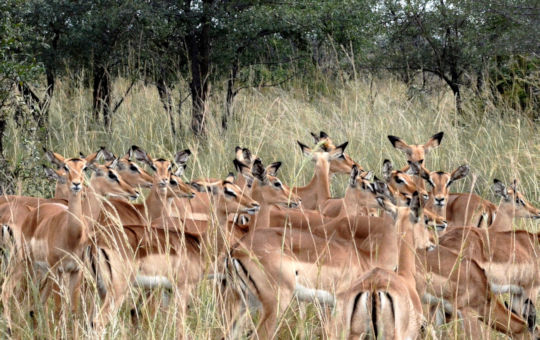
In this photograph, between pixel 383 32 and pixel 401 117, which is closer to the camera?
pixel 401 117

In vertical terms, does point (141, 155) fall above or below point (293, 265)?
above

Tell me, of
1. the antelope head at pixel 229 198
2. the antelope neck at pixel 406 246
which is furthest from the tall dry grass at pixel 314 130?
the antelope neck at pixel 406 246

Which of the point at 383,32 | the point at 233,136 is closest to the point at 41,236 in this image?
the point at 233,136

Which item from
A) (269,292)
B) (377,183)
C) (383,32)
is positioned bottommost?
(269,292)

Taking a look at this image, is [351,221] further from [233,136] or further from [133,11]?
[133,11]

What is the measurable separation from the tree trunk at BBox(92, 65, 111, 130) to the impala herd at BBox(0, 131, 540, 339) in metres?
3.95

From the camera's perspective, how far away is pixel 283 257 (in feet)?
15.2

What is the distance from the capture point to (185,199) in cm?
692

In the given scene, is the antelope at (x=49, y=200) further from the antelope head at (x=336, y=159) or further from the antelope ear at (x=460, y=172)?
the antelope ear at (x=460, y=172)

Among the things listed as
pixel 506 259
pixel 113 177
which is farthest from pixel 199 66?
pixel 506 259

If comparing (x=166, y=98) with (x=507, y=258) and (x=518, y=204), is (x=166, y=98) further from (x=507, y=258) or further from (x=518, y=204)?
(x=507, y=258)

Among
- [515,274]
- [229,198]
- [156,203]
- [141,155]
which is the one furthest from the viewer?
[141,155]

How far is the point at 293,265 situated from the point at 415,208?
81 cm

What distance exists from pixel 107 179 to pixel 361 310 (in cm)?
322
